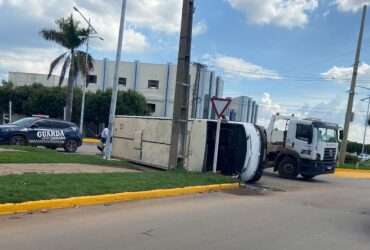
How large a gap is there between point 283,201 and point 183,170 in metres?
4.44

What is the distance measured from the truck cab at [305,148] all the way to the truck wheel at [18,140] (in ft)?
39.0

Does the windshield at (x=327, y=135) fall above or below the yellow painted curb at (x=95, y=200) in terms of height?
above

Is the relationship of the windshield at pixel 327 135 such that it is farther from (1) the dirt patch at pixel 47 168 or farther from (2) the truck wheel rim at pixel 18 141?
(2) the truck wheel rim at pixel 18 141

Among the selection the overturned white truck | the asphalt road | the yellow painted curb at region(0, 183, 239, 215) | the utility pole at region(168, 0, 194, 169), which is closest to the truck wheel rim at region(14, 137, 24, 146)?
the overturned white truck

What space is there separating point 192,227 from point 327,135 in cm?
1306

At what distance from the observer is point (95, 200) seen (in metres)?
9.36

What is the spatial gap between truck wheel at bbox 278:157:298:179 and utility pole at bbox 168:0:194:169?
5.78 meters

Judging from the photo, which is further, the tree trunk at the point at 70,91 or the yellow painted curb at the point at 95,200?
the tree trunk at the point at 70,91

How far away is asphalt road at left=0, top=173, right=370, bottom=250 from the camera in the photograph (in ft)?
21.2

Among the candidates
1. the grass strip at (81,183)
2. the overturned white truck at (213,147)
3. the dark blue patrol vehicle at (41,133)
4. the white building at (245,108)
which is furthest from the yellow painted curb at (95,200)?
the white building at (245,108)

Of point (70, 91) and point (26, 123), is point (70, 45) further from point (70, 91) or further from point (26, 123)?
point (26, 123)

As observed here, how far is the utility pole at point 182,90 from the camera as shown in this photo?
15.7m

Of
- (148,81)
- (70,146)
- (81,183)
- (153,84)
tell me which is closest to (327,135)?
(81,183)

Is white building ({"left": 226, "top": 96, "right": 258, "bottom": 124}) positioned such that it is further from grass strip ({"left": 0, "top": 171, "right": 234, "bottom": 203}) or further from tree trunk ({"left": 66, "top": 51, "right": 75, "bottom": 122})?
grass strip ({"left": 0, "top": 171, "right": 234, "bottom": 203})
